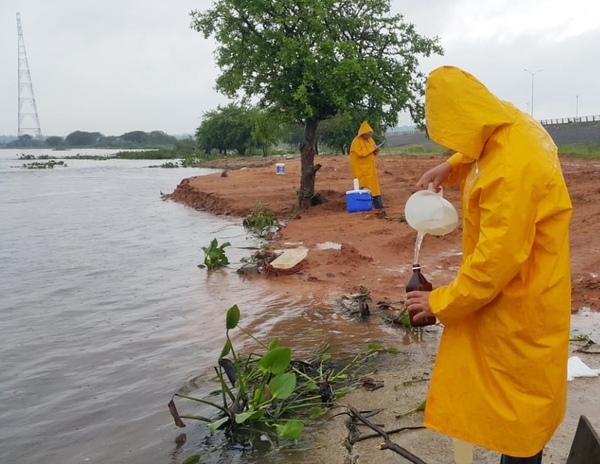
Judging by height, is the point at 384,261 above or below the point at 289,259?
below

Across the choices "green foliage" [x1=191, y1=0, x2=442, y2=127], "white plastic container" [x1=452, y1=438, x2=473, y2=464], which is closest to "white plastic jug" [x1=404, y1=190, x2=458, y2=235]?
"white plastic container" [x1=452, y1=438, x2=473, y2=464]

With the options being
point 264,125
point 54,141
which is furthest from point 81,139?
point 264,125

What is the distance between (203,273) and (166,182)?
72.9ft

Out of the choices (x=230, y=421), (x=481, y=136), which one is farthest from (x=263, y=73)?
(x=481, y=136)

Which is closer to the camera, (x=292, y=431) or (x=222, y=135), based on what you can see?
(x=292, y=431)

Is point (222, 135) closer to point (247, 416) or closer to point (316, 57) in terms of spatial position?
point (316, 57)

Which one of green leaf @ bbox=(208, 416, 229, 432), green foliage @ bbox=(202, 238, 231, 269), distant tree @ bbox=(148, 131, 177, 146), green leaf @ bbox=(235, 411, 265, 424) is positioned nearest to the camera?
green leaf @ bbox=(235, 411, 265, 424)

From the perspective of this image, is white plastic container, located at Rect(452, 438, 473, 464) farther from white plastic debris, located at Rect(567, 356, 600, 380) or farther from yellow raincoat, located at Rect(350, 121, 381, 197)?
yellow raincoat, located at Rect(350, 121, 381, 197)

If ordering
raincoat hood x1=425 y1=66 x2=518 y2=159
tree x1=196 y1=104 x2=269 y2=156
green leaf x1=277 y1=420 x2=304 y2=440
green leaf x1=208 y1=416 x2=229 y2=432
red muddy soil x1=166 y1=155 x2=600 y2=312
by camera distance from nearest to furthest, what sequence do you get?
raincoat hood x1=425 y1=66 x2=518 y2=159 → green leaf x1=277 y1=420 x2=304 y2=440 → green leaf x1=208 y1=416 x2=229 y2=432 → red muddy soil x1=166 y1=155 x2=600 y2=312 → tree x1=196 y1=104 x2=269 y2=156

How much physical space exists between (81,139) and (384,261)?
158264mm

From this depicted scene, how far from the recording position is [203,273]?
868 cm

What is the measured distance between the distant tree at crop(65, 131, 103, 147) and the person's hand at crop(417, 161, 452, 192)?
160 meters

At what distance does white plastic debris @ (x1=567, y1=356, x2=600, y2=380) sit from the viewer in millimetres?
3963

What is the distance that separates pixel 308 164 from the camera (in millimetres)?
13227
